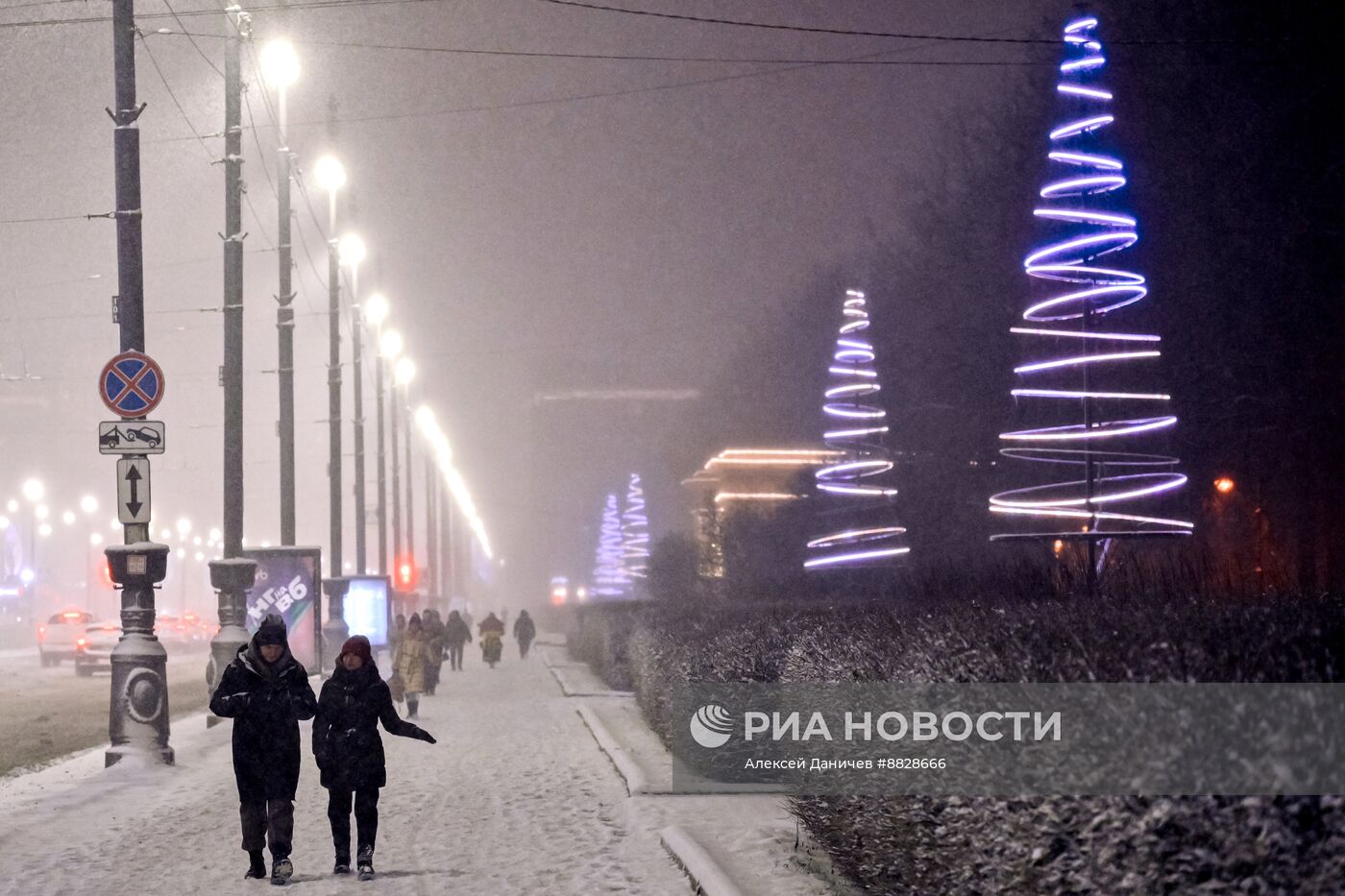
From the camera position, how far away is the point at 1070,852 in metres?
6.43

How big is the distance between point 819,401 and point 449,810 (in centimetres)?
6539

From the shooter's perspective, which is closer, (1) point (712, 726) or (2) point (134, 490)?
(1) point (712, 726)

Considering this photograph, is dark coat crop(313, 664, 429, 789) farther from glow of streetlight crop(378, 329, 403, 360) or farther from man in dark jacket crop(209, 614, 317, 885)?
glow of streetlight crop(378, 329, 403, 360)

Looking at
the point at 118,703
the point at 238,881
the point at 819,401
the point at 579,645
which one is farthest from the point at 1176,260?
the point at 819,401

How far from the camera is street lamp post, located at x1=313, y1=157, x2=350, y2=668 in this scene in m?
39.6

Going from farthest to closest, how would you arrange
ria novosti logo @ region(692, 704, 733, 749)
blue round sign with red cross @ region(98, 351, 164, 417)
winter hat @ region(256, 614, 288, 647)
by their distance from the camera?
blue round sign with red cross @ region(98, 351, 164, 417) < ria novosti logo @ region(692, 704, 733, 749) < winter hat @ region(256, 614, 288, 647)

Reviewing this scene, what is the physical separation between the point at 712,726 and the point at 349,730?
494 centimetres

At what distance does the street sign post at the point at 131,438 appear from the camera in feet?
63.8

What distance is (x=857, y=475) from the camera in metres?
47.9

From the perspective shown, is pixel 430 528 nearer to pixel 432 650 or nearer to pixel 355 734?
pixel 432 650

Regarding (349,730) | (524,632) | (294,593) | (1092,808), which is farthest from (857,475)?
(1092,808)

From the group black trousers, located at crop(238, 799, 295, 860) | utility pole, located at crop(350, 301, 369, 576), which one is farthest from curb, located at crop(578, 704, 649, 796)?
utility pole, located at crop(350, 301, 369, 576)

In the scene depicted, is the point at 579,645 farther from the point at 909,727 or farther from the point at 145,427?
the point at 909,727

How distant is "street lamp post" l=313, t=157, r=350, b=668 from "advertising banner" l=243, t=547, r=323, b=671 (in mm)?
10472
